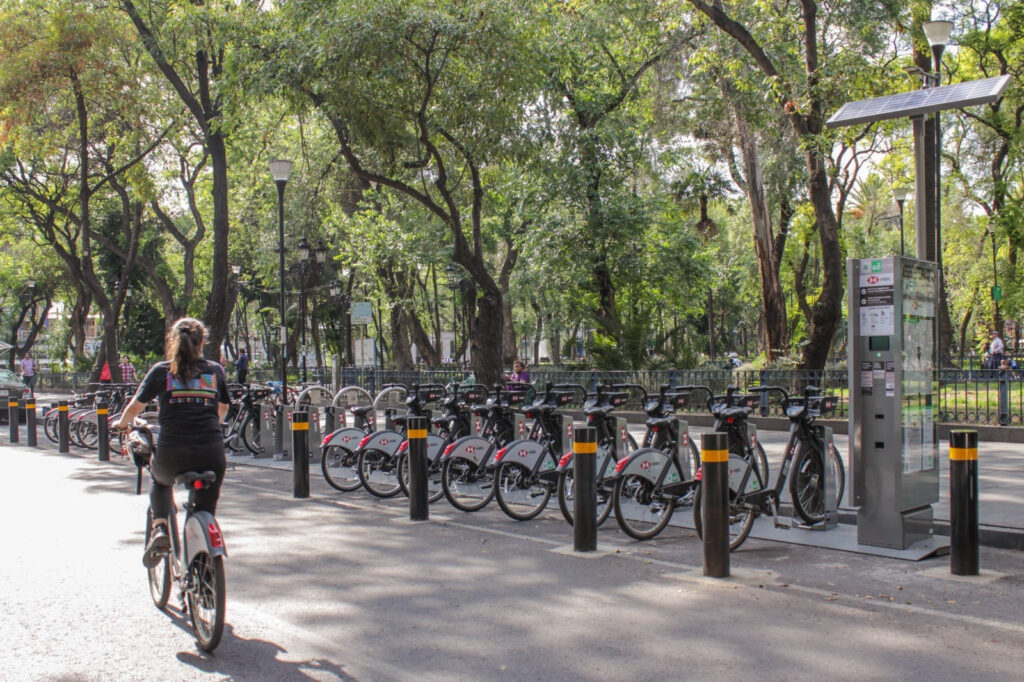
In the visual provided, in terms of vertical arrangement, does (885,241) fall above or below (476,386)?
above

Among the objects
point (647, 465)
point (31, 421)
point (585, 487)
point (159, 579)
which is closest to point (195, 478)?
point (159, 579)

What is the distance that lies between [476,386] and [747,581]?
5.46 meters

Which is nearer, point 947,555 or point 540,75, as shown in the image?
point 947,555

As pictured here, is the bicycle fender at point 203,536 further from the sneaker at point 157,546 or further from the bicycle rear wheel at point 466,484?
the bicycle rear wheel at point 466,484

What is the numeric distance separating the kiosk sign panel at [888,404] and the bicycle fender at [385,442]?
502 centimetres

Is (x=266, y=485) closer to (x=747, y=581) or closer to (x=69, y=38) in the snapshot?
(x=747, y=581)

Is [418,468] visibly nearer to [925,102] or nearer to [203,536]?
[203,536]

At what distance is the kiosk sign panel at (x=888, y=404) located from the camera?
286 inches

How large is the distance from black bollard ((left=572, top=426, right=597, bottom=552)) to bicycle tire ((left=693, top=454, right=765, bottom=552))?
844 mm

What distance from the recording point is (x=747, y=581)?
6.38 metres

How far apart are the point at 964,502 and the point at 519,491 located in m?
4.01

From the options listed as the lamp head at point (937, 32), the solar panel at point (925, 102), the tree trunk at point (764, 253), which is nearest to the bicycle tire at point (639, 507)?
the solar panel at point (925, 102)

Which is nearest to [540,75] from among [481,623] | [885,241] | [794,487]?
[794,487]

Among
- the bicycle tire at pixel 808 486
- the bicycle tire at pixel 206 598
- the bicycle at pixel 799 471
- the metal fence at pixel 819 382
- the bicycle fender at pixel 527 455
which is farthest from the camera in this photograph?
the metal fence at pixel 819 382
